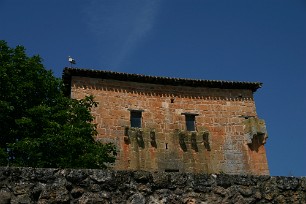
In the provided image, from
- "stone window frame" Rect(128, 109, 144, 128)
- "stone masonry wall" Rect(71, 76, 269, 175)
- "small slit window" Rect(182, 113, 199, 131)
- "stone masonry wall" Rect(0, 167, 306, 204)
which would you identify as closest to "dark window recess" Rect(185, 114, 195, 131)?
"small slit window" Rect(182, 113, 199, 131)

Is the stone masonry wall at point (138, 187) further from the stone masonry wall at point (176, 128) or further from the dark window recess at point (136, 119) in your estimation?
the dark window recess at point (136, 119)

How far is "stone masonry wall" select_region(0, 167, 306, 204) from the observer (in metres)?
3.77

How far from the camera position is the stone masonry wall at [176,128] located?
19.1 metres

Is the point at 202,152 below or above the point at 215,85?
below

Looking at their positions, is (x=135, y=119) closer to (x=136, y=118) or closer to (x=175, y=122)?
(x=136, y=118)

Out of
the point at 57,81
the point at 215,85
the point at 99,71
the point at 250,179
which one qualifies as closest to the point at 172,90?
the point at 215,85

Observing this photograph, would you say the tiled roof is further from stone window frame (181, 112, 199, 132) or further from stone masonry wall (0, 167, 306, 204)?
stone masonry wall (0, 167, 306, 204)

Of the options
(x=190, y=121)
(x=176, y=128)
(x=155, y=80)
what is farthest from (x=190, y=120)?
(x=155, y=80)

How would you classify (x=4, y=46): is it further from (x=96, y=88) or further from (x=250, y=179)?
(x=250, y=179)

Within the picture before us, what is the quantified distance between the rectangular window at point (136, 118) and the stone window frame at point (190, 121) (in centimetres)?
238

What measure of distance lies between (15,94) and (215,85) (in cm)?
1029

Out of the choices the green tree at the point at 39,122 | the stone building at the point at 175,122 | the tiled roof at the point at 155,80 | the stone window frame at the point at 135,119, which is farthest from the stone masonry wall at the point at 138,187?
the tiled roof at the point at 155,80

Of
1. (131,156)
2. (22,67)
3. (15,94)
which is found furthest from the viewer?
(131,156)

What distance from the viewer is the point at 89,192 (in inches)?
153
